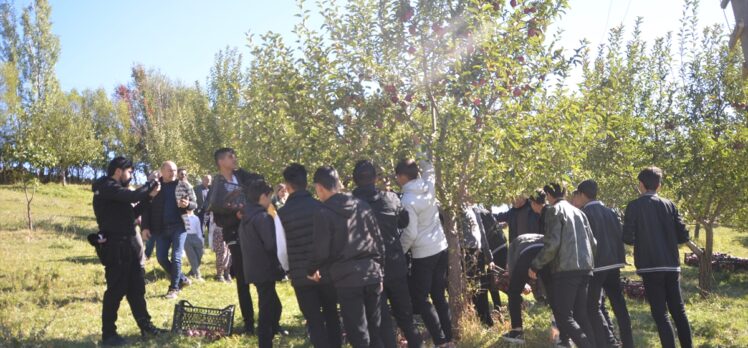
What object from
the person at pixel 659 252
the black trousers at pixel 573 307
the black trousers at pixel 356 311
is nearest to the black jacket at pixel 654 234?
the person at pixel 659 252

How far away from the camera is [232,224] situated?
7398mm

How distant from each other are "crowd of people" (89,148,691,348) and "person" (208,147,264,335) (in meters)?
0.01

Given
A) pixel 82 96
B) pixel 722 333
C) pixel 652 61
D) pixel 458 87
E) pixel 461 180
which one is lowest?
pixel 722 333

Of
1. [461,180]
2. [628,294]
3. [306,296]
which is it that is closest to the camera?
[306,296]

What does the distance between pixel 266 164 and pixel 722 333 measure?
6.22 meters

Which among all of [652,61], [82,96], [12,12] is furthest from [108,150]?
[652,61]

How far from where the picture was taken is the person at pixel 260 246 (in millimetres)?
6406

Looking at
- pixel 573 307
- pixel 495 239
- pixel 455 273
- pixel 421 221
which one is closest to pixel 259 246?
pixel 421 221

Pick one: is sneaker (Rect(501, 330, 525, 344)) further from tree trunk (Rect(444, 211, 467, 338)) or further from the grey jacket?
the grey jacket

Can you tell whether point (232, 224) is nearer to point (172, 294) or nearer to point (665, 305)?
point (172, 294)

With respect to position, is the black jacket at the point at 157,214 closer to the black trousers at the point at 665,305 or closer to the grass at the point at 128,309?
the grass at the point at 128,309

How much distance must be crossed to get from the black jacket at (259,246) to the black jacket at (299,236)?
912 millimetres

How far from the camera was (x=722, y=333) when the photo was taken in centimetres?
791

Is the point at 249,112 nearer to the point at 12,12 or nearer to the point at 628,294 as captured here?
the point at 628,294
